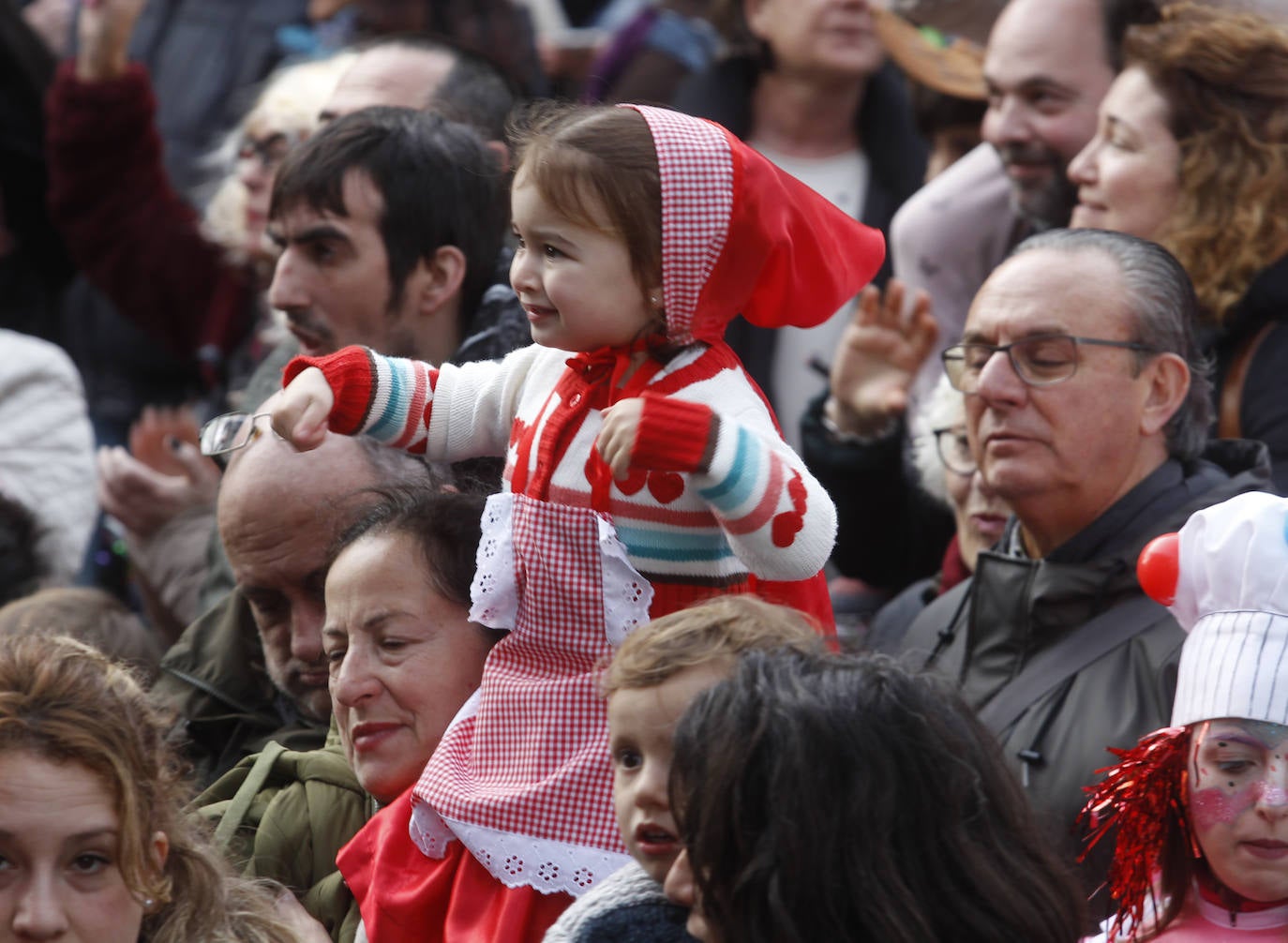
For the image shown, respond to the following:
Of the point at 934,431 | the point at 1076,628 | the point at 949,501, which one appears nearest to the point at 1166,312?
the point at 1076,628

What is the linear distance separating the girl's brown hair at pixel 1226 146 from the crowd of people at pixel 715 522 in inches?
0.4

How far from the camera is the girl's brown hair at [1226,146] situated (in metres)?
4.20

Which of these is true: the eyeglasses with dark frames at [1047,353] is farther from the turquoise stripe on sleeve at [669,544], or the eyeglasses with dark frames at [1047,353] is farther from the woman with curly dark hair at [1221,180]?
the turquoise stripe on sleeve at [669,544]

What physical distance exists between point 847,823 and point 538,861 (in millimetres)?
756

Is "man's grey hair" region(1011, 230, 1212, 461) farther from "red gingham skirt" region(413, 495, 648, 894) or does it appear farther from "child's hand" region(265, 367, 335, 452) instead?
"child's hand" region(265, 367, 335, 452)

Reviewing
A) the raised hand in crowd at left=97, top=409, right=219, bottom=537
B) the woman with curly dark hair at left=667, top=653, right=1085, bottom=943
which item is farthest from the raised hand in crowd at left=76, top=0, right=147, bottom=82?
the woman with curly dark hair at left=667, top=653, right=1085, bottom=943

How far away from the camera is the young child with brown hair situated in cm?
252

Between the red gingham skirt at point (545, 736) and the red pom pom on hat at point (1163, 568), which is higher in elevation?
the red pom pom on hat at point (1163, 568)

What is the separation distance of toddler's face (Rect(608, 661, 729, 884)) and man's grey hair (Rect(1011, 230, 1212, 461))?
64.7 inches

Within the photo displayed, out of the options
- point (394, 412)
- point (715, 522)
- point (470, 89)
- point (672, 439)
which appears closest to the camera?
point (672, 439)

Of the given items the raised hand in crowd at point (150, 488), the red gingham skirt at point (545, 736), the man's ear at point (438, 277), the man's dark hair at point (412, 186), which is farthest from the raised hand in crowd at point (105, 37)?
the red gingham skirt at point (545, 736)

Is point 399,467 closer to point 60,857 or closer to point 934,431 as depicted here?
point 60,857

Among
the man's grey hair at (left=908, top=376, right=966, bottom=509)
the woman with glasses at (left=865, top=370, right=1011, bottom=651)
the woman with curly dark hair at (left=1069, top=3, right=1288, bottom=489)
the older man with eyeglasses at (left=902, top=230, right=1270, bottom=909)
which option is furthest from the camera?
the man's grey hair at (left=908, top=376, right=966, bottom=509)

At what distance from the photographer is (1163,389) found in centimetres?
386
